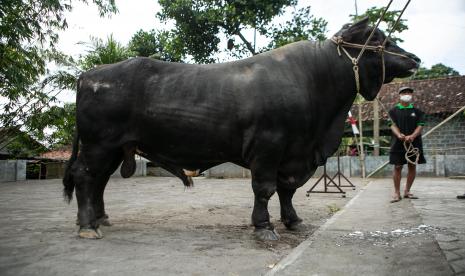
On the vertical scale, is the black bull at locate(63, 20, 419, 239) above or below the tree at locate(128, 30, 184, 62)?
below

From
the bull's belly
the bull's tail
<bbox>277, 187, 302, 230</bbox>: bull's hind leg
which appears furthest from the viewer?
the bull's tail

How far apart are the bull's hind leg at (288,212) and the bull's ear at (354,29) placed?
172cm

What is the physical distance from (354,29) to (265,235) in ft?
7.55

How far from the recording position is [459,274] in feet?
7.74

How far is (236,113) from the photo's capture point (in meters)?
3.88

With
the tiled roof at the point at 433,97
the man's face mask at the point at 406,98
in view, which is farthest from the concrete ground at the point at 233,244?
the tiled roof at the point at 433,97

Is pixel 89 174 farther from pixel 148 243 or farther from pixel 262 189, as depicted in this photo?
pixel 262 189

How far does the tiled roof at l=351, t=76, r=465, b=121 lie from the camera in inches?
773

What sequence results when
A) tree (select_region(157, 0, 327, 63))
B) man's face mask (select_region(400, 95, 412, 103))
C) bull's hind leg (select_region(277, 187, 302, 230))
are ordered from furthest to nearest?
tree (select_region(157, 0, 327, 63)), man's face mask (select_region(400, 95, 412, 103)), bull's hind leg (select_region(277, 187, 302, 230))

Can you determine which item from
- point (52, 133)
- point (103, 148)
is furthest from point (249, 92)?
point (52, 133)

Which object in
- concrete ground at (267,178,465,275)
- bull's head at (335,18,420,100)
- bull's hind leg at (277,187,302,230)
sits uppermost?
bull's head at (335,18,420,100)

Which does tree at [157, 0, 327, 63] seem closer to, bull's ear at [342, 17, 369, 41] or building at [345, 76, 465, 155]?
building at [345, 76, 465, 155]

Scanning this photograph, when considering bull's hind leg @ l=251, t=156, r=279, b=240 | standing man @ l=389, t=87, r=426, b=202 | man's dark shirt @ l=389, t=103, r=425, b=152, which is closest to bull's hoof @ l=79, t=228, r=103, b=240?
bull's hind leg @ l=251, t=156, r=279, b=240

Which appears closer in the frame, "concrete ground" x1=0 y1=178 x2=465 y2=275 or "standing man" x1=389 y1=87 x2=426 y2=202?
"concrete ground" x1=0 y1=178 x2=465 y2=275
